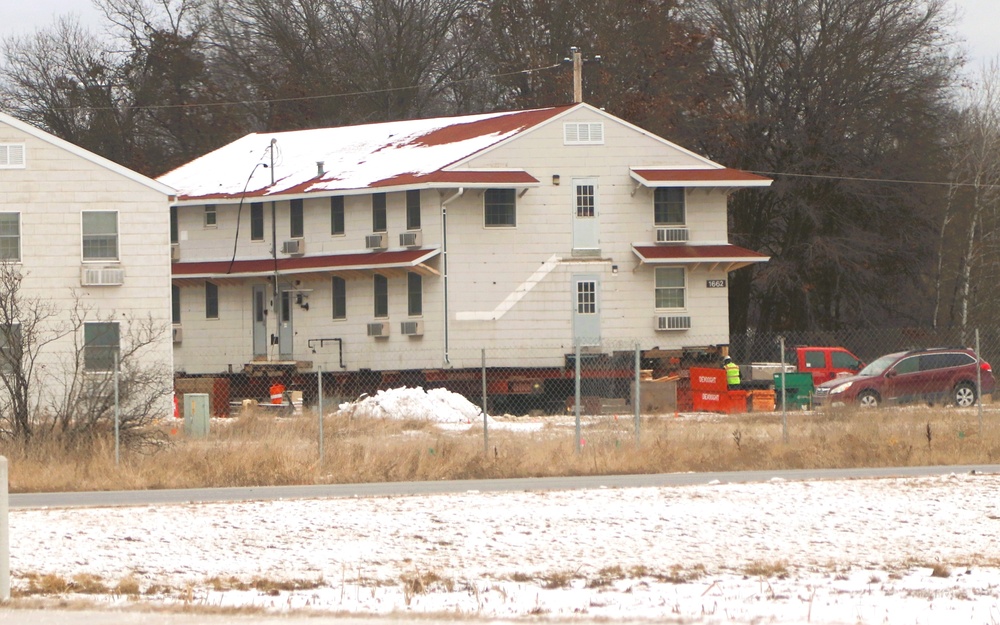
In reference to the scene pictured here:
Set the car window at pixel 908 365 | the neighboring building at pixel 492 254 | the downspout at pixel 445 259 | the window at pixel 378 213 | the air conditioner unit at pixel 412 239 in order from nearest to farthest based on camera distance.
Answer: the car window at pixel 908 365, the downspout at pixel 445 259, the neighboring building at pixel 492 254, the air conditioner unit at pixel 412 239, the window at pixel 378 213

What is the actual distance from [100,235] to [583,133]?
13.9 meters

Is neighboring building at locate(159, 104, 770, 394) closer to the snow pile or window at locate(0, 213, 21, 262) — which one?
the snow pile

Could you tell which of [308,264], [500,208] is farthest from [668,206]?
[308,264]

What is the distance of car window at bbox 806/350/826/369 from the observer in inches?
1681

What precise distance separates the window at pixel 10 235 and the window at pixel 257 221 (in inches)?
363

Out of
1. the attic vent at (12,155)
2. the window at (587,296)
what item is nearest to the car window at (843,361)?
the window at (587,296)

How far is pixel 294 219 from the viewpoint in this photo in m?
45.5

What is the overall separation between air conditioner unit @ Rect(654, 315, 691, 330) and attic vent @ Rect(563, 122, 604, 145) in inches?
211

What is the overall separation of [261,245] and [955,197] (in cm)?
2671

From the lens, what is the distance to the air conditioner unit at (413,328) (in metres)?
42.4

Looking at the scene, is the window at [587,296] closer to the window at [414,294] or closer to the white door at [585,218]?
the white door at [585,218]

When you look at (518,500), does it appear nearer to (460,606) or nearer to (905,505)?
(905,505)

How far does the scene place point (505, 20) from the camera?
6406 centimetres

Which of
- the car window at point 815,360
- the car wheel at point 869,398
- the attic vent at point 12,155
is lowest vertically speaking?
the car wheel at point 869,398
